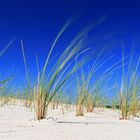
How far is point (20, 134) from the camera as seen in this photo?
4.56 ft

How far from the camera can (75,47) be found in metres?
2.00

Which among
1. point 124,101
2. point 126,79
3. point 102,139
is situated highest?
point 126,79

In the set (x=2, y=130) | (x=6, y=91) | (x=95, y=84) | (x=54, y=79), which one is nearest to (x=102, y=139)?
(x=2, y=130)

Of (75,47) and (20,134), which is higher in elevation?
(75,47)

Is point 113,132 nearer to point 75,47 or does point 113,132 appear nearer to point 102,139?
point 102,139

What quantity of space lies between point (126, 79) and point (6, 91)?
198cm

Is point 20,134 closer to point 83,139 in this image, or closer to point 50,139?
point 50,139

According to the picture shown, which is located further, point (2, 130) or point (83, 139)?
point (2, 130)

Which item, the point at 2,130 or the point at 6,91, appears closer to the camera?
the point at 2,130

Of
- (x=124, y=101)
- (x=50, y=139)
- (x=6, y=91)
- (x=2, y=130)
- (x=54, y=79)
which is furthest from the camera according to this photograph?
(x=6, y=91)

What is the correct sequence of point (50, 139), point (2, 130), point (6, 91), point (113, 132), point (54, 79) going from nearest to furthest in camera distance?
point (50, 139) → point (2, 130) → point (113, 132) → point (54, 79) → point (6, 91)

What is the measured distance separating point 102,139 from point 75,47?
2.58 feet

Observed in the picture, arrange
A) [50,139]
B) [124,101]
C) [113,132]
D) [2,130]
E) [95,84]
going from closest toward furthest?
[50,139], [2,130], [113,132], [124,101], [95,84]

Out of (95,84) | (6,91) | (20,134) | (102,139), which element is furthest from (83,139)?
(6,91)
